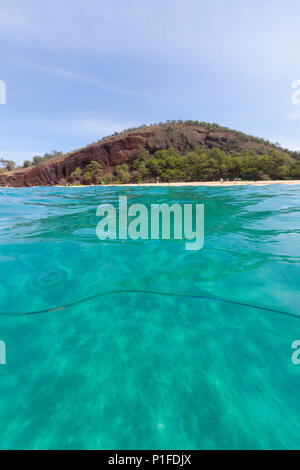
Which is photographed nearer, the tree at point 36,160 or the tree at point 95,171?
the tree at point 95,171

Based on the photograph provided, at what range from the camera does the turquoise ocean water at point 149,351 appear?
1.16 meters

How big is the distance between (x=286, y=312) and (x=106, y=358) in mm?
1874

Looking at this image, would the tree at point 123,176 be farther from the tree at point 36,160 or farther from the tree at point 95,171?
the tree at point 36,160

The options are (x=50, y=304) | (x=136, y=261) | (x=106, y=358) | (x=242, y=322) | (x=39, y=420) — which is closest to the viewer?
(x=39, y=420)

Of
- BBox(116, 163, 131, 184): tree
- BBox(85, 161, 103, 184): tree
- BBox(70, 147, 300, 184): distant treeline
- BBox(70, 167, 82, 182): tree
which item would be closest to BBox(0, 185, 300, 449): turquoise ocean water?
BBox(70, 147, 300, 184): distant treeline

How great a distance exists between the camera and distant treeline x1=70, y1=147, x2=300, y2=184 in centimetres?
3130

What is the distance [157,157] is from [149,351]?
5005 cm

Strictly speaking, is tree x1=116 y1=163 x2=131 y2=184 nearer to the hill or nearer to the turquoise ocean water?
the hill

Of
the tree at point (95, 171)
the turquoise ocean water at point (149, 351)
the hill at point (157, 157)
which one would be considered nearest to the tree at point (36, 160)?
the hill at point (157, 157)

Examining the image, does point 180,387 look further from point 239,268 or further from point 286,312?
point 239,268

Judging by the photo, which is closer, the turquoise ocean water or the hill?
the turquoise ocean water

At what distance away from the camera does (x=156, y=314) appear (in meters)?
2.05
